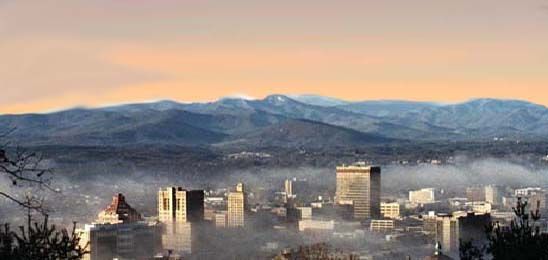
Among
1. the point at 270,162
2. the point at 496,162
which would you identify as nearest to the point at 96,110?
the point at 270,162

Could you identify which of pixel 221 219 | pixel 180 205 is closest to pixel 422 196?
pixel 221 219

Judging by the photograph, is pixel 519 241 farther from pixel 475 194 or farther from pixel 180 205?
pixel 475 194

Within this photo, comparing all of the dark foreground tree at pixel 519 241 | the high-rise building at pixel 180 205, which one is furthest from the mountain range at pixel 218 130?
the dark foreground tree at pixel 519 241

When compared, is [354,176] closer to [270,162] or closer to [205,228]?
[205,228]

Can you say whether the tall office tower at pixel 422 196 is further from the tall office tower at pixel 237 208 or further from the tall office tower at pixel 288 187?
the tall office tower at pixel 237 208

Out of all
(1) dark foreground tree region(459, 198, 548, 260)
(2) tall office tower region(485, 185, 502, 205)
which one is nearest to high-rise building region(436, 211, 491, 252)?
(2) tall office tower region(485, 185, 502, 205)

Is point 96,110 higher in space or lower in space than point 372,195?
higher
